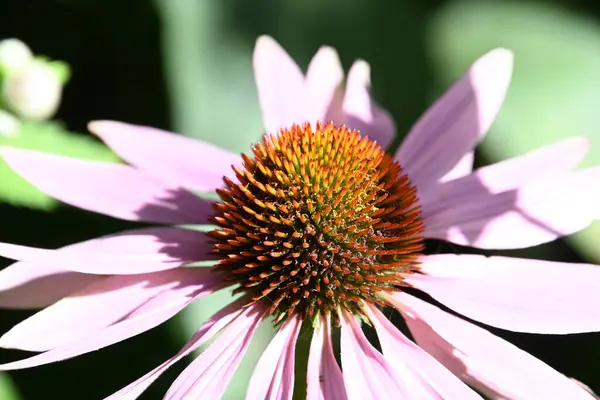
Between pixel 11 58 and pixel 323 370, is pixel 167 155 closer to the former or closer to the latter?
pixel 11 58

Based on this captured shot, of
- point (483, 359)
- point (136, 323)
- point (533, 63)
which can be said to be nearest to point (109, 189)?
point (136, 323)

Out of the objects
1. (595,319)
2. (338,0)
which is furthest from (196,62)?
(595,319)

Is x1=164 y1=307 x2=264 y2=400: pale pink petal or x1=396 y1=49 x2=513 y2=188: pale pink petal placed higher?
x1=396 y1=49 x2=513 y2=188: pale pink petal

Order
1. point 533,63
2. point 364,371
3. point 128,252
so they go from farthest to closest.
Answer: point 533,63 < point 128,252 < point 364,371

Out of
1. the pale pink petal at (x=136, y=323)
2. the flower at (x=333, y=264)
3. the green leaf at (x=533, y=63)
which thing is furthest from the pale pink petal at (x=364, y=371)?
the green leaf at (x=533, y=63)

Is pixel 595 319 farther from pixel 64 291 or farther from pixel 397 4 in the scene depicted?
pixel 397 4

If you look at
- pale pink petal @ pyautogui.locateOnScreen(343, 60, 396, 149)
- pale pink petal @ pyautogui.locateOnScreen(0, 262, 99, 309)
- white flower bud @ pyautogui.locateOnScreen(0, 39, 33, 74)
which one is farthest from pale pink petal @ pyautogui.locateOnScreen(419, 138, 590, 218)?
white flower bud @ pyautogui.locateOnScreen(0, 39, 33, 74)

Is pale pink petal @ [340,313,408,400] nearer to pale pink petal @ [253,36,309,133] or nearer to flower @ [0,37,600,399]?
flower @ [0,37,600,399]
